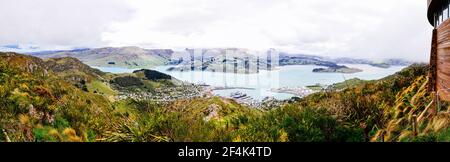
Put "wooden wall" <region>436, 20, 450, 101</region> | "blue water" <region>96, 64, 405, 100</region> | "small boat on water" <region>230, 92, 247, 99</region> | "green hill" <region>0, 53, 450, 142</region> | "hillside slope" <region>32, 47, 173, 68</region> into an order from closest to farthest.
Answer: "green hill" <region>0, 53, 450, 142</region> < "wooden wall" <region>436, 20, 450, 101</region> < "blue water" <region>96, 64, 405, 100</region> < "small boat on water" <region>230, 92, 247, 99</region> < "hillside slope" <region>32, 47, 173, 68</region>

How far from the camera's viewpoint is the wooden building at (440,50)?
15377 mm

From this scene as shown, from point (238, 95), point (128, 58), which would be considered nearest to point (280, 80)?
point (238, 95)

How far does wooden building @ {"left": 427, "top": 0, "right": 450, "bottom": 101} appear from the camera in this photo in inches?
605

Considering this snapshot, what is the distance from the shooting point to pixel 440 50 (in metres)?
16.9

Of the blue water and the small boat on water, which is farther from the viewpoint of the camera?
the small boat on water

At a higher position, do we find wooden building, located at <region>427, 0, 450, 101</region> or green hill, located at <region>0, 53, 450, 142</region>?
wooden building, located at <region>427, 0, 450, 101</region>

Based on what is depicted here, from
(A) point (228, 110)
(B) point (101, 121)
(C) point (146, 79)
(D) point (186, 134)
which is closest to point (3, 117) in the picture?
(B) point (101, 121)

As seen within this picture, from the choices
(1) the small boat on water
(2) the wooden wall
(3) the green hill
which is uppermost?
(2) the wooden wall

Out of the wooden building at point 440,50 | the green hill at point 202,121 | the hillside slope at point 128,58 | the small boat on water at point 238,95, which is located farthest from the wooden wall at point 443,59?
the hillside slope at point 128,58

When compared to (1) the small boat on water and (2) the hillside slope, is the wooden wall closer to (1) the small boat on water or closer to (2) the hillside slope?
(1) the small boat on water

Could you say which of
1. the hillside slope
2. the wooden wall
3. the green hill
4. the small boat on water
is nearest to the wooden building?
the wooden wall

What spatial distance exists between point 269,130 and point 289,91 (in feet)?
58.1

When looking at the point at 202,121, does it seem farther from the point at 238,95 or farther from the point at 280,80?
the point at 238,95

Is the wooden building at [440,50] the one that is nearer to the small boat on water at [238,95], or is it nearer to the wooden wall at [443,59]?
the wooden wall at [443,59]
